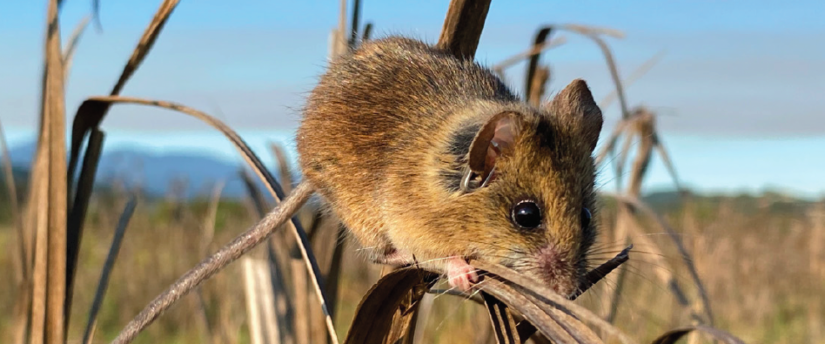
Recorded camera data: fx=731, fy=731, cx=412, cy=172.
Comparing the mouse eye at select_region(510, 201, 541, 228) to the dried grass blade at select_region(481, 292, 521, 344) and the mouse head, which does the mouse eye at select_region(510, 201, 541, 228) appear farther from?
the dried grass blade at select_region(481, 292, 521, 344)

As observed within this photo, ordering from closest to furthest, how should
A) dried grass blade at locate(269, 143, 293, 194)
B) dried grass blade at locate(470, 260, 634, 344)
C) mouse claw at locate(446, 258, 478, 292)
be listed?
dried grass blade at locate(470, 260, 634, 344) < mouse claw at locate(446, 258, 478, 292) < dried grass blade at locate(269, 143, 293, 194)

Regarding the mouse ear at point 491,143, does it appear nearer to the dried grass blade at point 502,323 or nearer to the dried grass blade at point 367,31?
the dried grass blade at point 502,323

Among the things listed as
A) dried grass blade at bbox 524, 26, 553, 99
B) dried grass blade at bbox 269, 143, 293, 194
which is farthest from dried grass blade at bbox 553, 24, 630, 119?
dried grass blade at bbox 269, 143, 293, 194

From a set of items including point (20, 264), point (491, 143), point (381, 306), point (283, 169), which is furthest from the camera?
point (283, 169)

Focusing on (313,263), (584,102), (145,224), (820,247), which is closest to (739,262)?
(820,247)

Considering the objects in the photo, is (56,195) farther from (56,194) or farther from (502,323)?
(502,323)

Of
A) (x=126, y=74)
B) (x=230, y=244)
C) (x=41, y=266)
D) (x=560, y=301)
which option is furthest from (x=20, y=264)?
(x=560, y=301)
